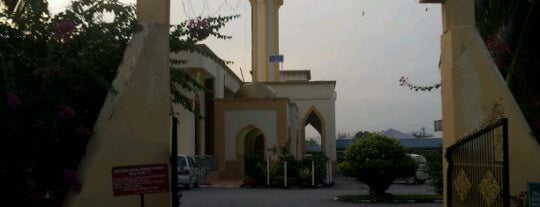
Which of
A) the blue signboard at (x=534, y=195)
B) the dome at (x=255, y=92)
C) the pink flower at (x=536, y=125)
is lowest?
the blue signboard at (x=534, y=195)

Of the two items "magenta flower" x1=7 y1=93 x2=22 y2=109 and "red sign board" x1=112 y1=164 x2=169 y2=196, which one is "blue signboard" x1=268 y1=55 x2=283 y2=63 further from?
"magenta flower" x1=7 y1=93 x2=22 y2=109

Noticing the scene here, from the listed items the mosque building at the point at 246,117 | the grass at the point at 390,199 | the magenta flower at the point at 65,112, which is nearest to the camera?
the magenta flower at the point at 65,112

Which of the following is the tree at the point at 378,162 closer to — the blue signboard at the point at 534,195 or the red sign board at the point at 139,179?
the blue signboard at the point at 534,195

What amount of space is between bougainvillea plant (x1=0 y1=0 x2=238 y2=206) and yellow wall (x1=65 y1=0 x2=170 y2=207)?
0.49 ft

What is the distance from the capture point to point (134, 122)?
8227 mm

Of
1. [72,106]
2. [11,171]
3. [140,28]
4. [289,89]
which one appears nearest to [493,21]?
[140,28]

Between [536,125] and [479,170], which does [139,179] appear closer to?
[479,170]

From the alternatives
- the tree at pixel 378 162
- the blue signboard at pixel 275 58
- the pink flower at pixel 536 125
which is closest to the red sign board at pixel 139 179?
the pink flower at pixel 536 125

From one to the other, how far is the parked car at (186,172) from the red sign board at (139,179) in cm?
1720

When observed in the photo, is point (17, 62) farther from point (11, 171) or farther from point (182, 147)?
point (182, 147)

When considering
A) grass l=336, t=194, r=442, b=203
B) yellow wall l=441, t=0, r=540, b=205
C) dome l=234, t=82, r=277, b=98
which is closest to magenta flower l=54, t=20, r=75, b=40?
yellow wall l=441, t=0, r=540, b=205

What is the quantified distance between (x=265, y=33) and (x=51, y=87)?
38804mm

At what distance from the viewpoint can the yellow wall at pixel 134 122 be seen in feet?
26.1

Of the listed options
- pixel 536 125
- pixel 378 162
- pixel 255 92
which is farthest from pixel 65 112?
pixel 255 92
